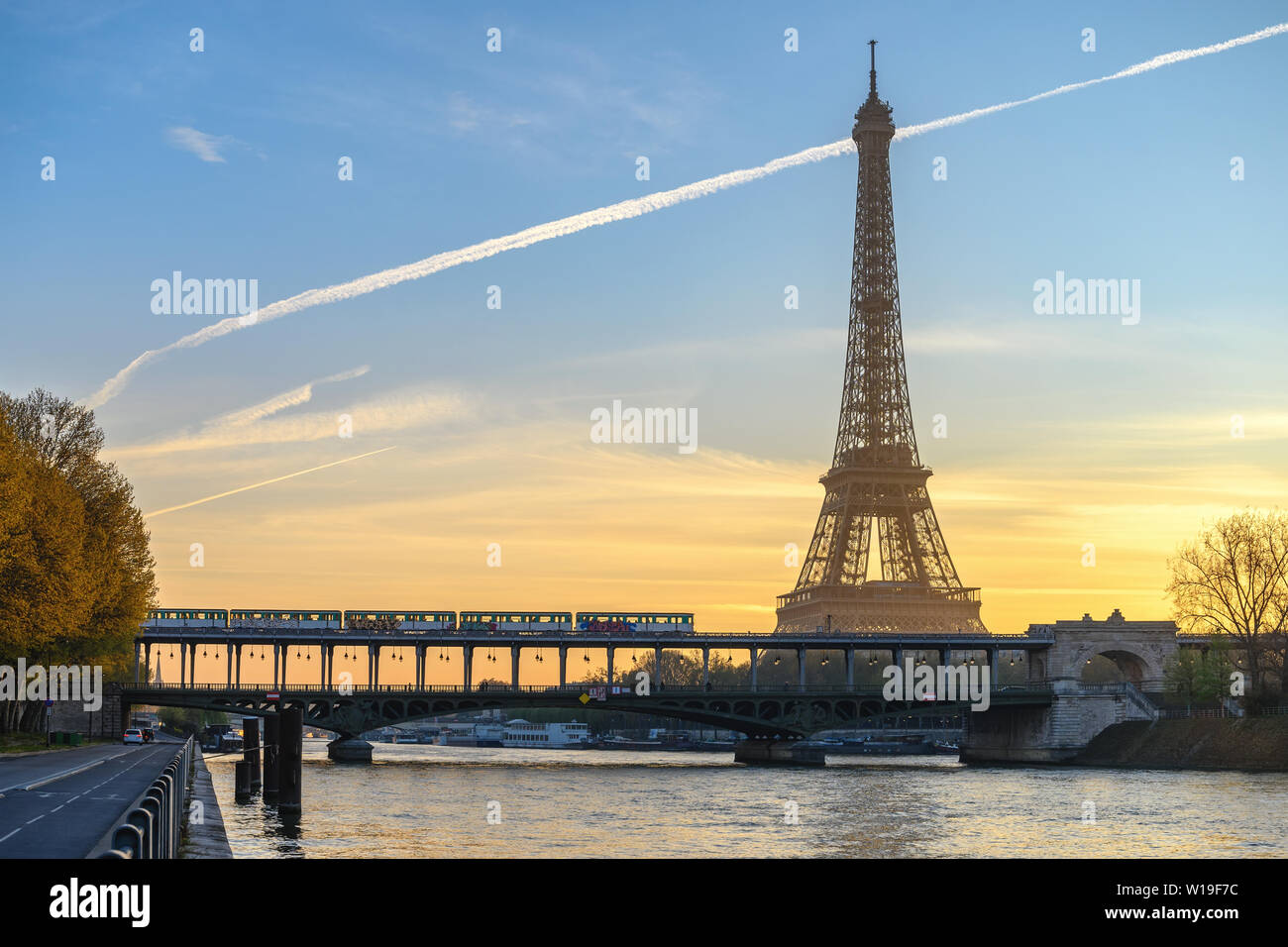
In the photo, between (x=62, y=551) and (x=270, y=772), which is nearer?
(x=270, y=772)

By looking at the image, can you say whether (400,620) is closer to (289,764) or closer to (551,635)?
(551,635)

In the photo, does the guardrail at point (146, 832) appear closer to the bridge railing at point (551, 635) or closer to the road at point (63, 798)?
the road at point (63, 798)

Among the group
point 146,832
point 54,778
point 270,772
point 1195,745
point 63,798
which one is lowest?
point 1195,745

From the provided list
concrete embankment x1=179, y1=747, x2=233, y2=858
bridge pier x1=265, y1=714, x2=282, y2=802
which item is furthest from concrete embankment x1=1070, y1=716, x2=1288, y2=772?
concrete embankment x1=179, y1=747, x2=233, y2=858

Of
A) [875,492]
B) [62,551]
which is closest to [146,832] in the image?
[62,551]

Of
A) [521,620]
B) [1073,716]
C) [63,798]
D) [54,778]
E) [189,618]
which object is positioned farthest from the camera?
[521,620]

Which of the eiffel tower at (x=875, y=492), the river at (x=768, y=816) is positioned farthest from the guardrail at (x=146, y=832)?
the eiffel tower at (x=875, y=492)
